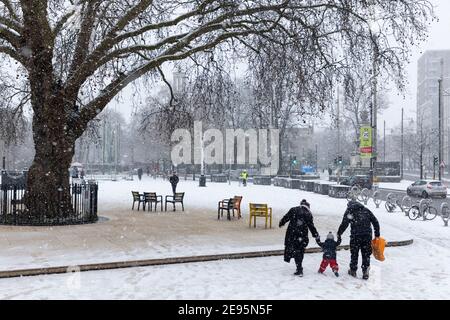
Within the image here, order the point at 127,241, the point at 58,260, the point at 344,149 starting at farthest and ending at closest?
the point at 344,149, the point at 127,241, the point at 58,260

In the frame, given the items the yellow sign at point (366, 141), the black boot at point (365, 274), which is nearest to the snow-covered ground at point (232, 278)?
the black boot at point (365, 274)

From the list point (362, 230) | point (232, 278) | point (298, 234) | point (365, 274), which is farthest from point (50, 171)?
point (365, 274)

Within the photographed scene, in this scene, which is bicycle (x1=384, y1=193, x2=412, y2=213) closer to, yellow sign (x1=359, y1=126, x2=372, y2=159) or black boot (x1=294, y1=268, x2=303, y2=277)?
yellow sign (x1=359, y1=126, x2=372, y2=159)

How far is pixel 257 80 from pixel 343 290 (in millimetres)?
12487

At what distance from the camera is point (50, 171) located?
55.3ft

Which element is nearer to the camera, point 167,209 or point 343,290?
point 343,290

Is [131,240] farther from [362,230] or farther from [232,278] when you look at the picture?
[362,230]

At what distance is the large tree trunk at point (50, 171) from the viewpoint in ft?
54.1

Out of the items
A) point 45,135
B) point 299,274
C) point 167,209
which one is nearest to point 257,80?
point 167,209

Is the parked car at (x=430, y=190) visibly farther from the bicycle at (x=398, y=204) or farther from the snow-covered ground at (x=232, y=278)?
the snow-covered ground at (x=232, y=278)

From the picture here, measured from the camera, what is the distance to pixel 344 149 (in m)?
100

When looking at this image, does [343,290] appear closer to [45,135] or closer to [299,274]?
[299,274]

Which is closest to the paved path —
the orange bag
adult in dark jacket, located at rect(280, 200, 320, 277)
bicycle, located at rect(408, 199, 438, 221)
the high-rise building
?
adult in dark jacket, located at rect(280, 200, 320, 277)
